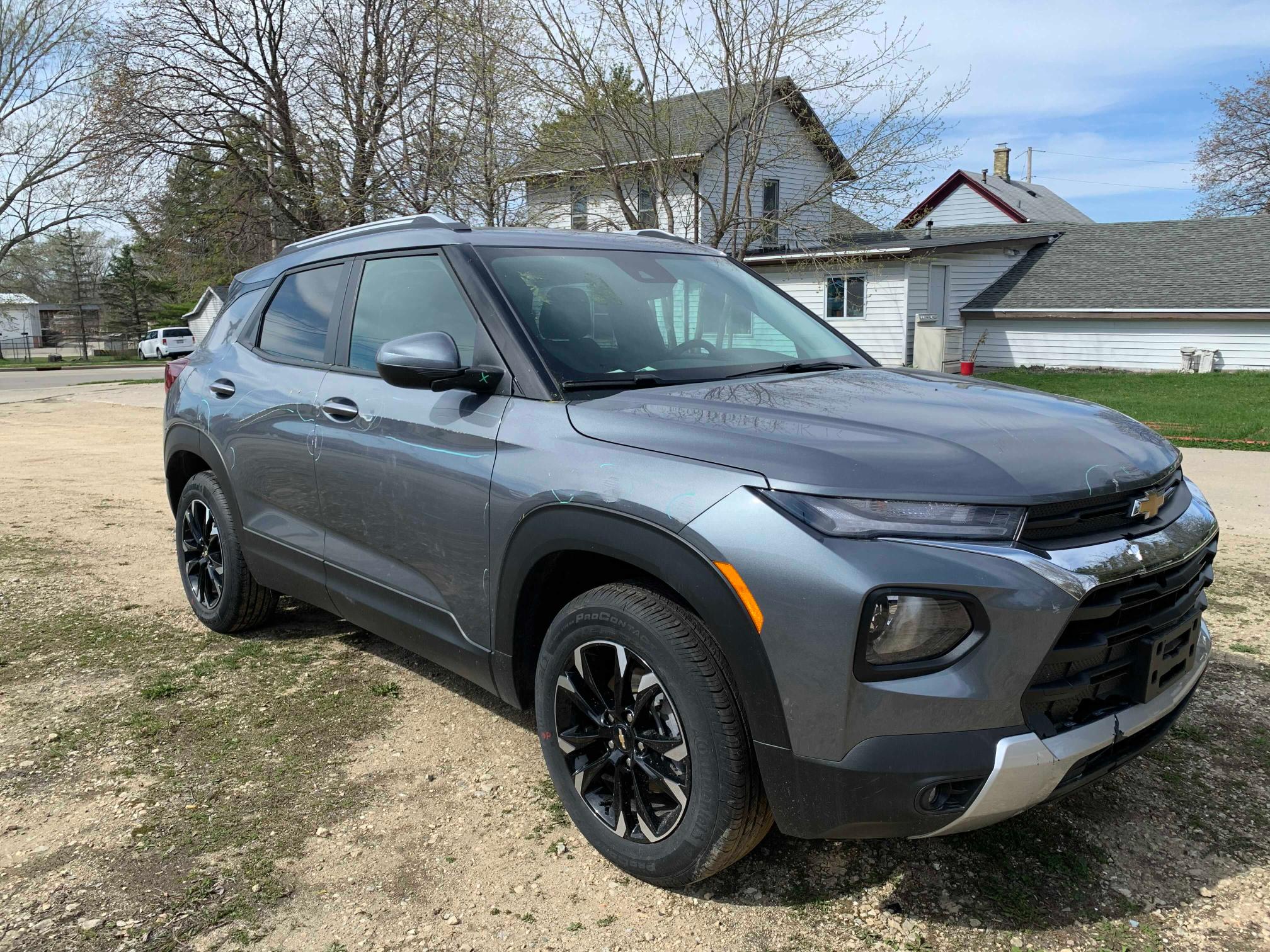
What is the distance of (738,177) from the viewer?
52.4 ft

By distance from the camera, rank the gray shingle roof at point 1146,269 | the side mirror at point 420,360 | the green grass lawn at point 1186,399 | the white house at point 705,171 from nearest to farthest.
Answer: the side mirror at point 420,360, the green grass lawn at point 1186,399, the white house at point 705,171, the gray shingle roof at point 1146,269

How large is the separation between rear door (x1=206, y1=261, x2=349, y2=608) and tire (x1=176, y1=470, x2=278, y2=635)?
20 cm

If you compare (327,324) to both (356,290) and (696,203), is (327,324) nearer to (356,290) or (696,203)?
(356,290)

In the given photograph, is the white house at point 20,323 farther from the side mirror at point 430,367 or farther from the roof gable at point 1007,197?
the side mirror at point 430,367

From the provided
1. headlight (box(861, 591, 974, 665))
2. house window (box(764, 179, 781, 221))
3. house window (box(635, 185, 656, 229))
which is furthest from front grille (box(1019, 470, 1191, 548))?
house window (box(635, 185, 656, 229))

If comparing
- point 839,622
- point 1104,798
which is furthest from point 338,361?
point 1104,798

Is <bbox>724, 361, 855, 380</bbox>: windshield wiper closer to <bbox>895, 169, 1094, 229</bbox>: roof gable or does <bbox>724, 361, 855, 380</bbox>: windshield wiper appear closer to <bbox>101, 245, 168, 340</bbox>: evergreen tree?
<bbox>895, 169, 1094, 229</bbox>: roof gable

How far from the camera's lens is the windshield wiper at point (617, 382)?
3.08m

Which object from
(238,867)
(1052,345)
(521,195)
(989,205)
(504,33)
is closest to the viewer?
(238,867)

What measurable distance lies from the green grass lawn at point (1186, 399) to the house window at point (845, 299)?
13.1ft

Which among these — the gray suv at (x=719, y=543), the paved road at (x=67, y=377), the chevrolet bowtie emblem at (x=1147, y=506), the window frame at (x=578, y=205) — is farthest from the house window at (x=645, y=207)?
the paved road at (x=67, y=377)

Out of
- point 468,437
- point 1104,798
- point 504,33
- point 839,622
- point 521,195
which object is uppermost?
point 504,33

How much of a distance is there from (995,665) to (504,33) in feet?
49.7

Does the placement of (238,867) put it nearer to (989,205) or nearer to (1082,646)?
(1082,646)
